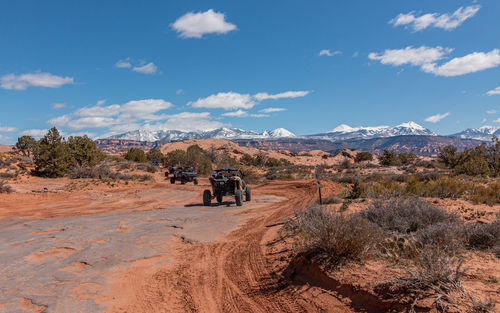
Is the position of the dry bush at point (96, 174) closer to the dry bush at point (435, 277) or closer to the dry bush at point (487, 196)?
the dry bush at point (487, 196)

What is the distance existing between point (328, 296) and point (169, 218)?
8.30 metres

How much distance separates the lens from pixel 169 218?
11.6 meters

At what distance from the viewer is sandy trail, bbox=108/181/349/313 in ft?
15.8

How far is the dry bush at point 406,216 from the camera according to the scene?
710 centimetres

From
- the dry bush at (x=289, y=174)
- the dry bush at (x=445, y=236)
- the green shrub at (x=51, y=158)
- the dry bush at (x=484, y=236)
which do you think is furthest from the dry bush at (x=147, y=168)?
the dry bush at (x=484, y=236)

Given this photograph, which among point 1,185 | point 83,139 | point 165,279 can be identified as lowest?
point 165,279

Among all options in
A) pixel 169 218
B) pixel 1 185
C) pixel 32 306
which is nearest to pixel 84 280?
pixel 32 306

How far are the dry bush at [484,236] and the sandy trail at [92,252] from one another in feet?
18.2

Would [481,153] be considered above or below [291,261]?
above

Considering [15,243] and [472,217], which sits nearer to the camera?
[15,243]

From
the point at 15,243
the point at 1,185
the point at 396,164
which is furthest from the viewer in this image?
the point at 396,164

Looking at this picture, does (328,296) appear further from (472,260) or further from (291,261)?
(472,260)

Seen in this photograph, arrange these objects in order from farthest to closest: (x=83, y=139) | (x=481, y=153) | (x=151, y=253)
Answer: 1. (x=83, y=139)
2. (x=481, y=153)
3. (x=151, y=253)

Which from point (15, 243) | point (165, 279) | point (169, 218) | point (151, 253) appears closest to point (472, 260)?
point (165, 279)
